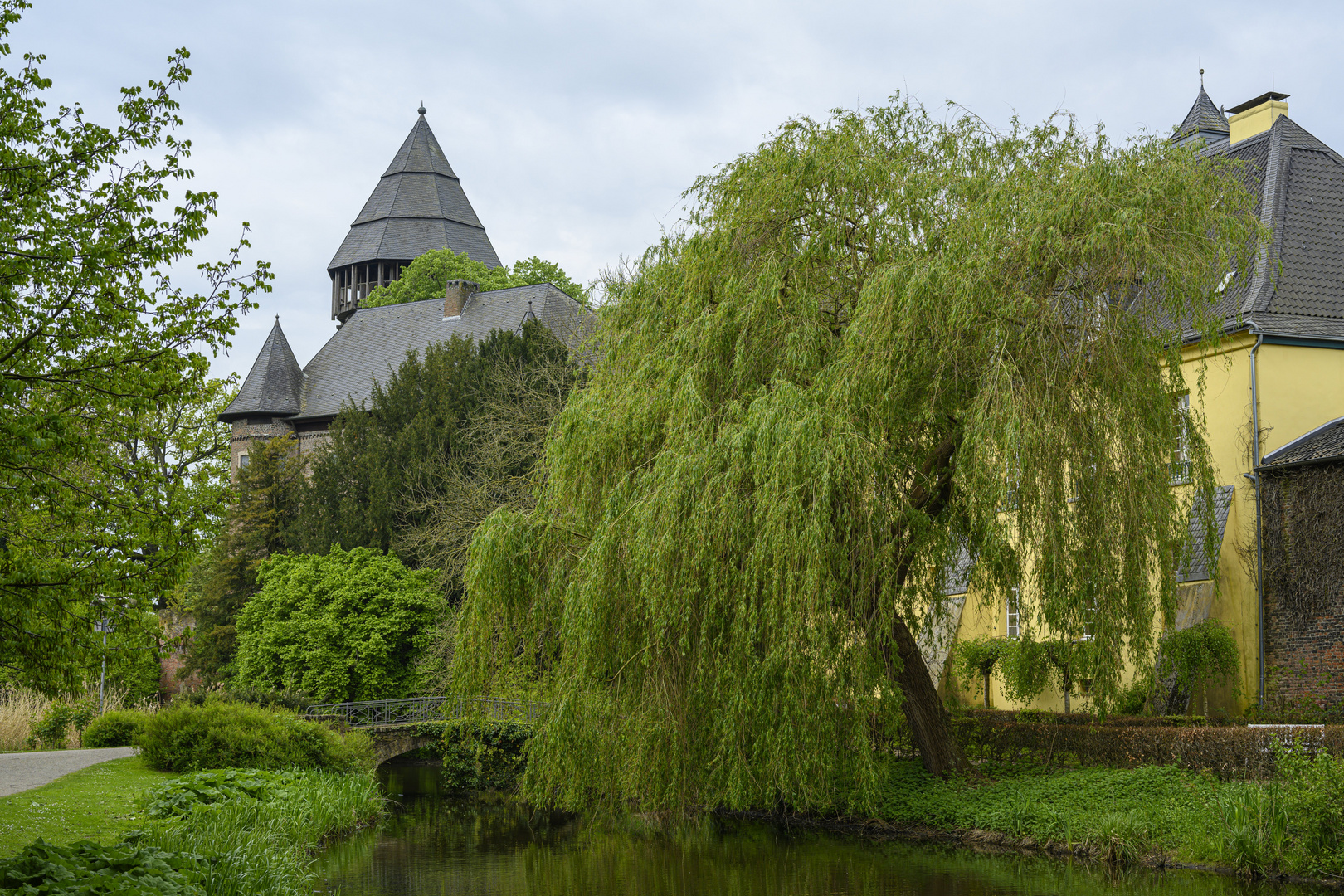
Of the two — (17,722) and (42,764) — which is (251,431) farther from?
(42,764)

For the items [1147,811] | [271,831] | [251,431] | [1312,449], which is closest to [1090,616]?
[1147,811]

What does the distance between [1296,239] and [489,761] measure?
18517mm

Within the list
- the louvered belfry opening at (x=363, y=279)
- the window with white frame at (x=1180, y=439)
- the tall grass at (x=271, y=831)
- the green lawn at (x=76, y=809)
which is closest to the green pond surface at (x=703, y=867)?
the tall grass at (x=271, y=831)

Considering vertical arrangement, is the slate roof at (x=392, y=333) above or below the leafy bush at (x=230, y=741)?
above

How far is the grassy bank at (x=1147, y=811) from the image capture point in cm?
1127

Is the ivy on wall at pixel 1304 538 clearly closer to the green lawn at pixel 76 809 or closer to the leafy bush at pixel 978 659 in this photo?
the leafy bush at pixel 978 659

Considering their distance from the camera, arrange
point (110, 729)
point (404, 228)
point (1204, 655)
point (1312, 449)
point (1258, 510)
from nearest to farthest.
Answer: point (1204, 655) < point (1312, 449) < point (1258, 510) < point (110, 729) < point (404, 228)

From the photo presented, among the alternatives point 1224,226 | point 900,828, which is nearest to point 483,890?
point 900,828

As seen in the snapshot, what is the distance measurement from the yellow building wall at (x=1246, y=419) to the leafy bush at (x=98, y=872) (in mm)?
12753

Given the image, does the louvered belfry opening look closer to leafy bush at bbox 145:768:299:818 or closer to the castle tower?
the castle tower

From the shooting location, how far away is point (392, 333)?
4278cm

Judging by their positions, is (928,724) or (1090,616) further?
(928,724)

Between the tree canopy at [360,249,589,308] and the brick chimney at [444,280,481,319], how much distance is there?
454 cm

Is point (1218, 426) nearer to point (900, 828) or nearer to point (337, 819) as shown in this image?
point (900, 828)
